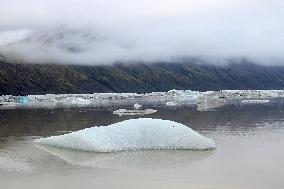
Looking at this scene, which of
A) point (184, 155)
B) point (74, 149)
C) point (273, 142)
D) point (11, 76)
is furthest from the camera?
point (11, 76)

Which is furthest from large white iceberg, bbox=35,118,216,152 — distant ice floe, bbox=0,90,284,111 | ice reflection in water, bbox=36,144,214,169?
distant ice floe, bbox=0,90,284,111

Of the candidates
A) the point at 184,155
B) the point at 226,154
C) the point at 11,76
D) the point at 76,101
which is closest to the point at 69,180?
the point at 184,155

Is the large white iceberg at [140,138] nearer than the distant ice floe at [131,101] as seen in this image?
Yes

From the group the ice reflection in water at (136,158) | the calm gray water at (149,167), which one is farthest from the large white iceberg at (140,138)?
the calm gray water at (149,167)

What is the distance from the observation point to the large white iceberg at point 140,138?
23.2 meters

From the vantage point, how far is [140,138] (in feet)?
77.3

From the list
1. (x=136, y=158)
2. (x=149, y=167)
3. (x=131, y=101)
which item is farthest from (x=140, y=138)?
(x=131, y=101)

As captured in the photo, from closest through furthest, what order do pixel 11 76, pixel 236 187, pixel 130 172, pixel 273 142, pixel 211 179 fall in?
1. pixel 236 187
2. pixel 211 179
3. pixel 130 172
4. pixel 273 142
5. pixel 11 76

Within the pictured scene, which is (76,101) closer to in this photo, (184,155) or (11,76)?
(184,155)

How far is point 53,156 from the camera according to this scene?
21984mm

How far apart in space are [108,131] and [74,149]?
1708 mm

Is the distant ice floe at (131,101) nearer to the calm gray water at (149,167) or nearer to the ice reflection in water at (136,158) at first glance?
the calm gray water at (149,167)

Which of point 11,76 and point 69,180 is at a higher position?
point 11,76

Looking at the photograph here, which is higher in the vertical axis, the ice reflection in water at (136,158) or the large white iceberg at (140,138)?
the large white iceberg at (140,138)
